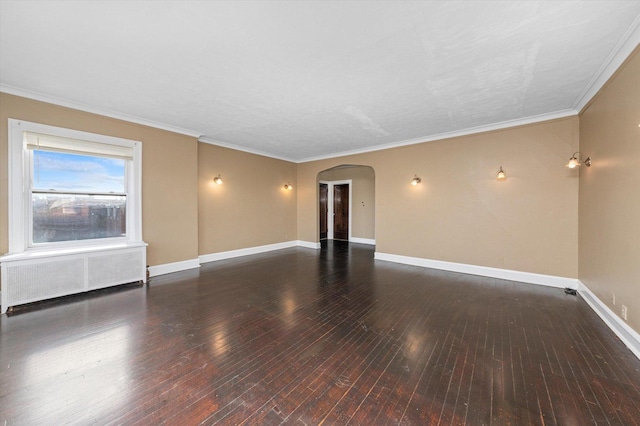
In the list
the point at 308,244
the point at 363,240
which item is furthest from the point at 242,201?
the point at 363,240

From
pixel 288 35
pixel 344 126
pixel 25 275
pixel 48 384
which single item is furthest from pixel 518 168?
pixel 25 275

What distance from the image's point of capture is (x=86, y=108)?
3699mm

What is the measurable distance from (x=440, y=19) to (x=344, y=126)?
2661 mm

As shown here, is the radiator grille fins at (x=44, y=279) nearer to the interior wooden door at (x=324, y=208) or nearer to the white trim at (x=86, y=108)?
the white trim at (x=86, y=108)

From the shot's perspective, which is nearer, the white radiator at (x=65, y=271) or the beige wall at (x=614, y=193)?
the beige wall at (x=614, y=193)

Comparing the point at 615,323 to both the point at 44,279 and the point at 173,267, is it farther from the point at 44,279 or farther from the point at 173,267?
the point at 44,279

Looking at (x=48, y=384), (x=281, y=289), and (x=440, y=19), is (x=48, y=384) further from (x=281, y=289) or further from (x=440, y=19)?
(x=440, y=19)

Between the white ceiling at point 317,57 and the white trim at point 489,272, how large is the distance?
2.66 meters

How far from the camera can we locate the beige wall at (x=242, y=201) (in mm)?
5602

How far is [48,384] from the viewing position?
182 cm

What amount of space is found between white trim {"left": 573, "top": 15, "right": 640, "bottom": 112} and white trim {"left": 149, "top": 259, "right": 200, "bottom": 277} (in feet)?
21.7

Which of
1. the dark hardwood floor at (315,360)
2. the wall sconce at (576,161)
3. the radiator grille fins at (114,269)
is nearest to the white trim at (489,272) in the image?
the dark hardwood floor at (315,360)

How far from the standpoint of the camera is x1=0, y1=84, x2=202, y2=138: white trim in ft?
10.4

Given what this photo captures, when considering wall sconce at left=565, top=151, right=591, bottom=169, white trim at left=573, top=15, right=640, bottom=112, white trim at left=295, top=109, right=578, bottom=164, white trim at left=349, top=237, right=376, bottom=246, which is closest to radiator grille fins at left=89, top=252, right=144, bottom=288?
white trim at left=295, top=109, right=578, bottom=164
